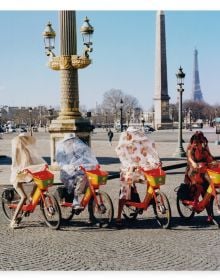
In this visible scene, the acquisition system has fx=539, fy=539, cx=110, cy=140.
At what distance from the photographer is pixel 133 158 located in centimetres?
930

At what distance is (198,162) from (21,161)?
3.02 meters

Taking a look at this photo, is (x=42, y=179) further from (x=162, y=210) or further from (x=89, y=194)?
(x=162, y=210)

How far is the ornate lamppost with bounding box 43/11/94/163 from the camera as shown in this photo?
60.1ft

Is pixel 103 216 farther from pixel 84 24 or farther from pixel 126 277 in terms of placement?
pixel 84 24

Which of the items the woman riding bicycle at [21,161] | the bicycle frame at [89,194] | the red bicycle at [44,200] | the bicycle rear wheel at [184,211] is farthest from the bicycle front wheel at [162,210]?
the woman riding bicycle at [21,161]

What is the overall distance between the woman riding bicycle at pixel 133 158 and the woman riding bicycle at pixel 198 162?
57 cm

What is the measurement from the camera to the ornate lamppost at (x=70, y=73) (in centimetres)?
1833

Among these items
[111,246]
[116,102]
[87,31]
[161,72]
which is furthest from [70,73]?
[116,102]

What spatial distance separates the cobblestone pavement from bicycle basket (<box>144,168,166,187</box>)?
756mm

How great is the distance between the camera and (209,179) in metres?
9.05

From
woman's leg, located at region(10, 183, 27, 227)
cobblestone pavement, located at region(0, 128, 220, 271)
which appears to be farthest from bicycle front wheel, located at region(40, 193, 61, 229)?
woman's leg, located at region(10, 183, 27, 227)

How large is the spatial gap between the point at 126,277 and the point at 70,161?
11.6ft

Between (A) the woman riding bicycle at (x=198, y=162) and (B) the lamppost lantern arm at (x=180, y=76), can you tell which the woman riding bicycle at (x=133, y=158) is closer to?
(A) the woman riding bicycle at (x=198, y=162)
